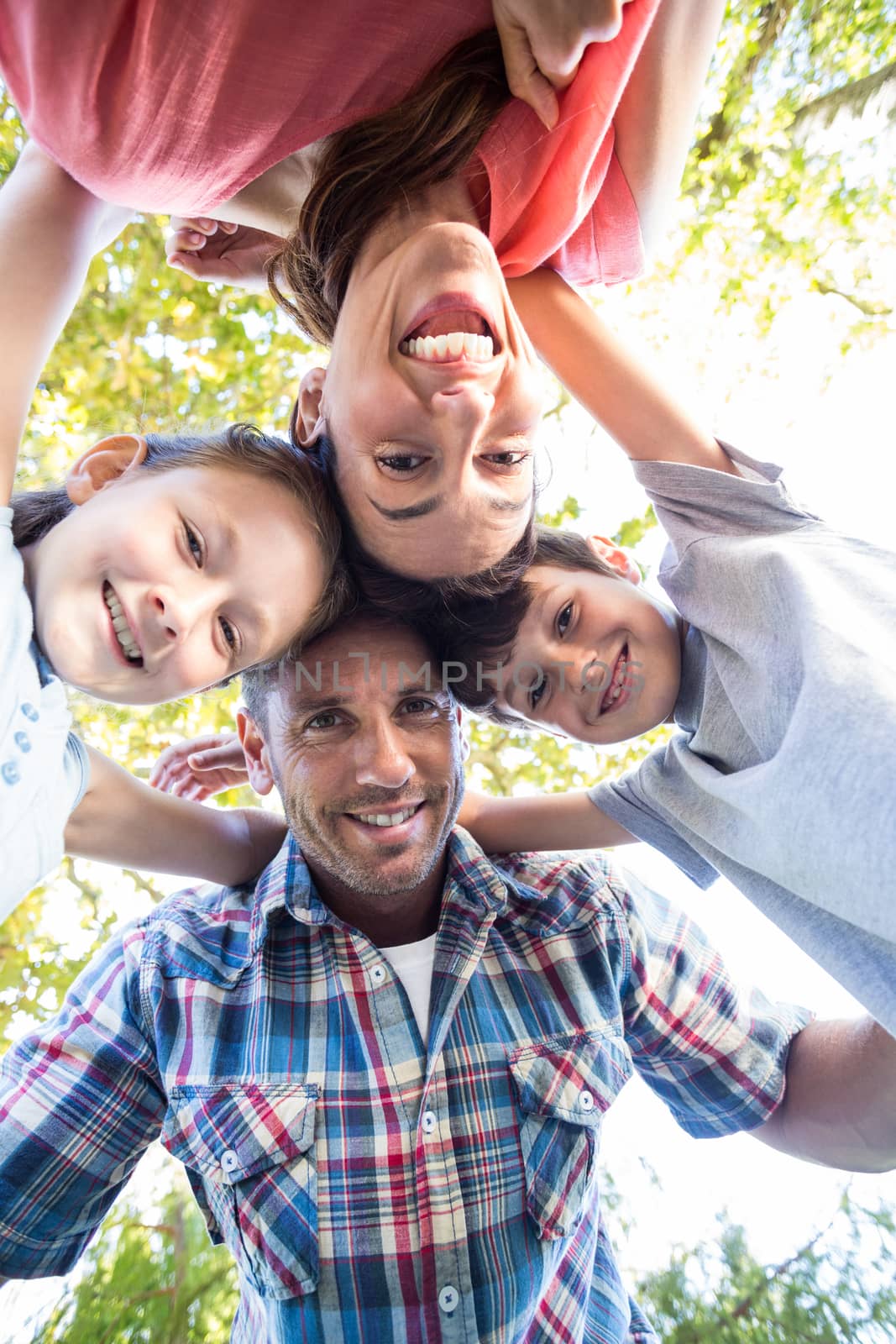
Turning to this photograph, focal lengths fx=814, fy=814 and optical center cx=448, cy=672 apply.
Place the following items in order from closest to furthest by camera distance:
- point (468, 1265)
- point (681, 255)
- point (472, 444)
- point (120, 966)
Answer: point (472, 444) → point (468, 1265) → point (120, 966) → point (681, 255)

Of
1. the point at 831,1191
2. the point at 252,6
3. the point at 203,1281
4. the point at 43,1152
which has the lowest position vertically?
the point at 203,1281

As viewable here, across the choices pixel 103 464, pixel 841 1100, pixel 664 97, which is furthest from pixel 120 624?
pixel 841 1100

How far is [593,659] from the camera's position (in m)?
1.29

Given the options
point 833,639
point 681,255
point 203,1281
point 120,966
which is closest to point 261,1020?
point 120,966

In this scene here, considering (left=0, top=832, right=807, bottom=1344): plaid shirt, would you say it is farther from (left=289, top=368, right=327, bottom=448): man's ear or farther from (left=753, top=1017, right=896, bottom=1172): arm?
(left=289, top=368, right=327, bottom=448): man's ear

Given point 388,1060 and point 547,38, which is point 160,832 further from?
point 547,38

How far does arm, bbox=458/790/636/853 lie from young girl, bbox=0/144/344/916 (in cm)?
61

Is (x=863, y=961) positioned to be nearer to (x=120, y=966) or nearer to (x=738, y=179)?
(x=120, y=966)

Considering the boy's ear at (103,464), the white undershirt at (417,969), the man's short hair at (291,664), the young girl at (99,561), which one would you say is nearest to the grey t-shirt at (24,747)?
the young girl at (99,561)

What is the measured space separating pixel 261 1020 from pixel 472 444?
96 cm

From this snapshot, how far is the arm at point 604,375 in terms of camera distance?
3.79 ft

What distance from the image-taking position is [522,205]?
1.03m

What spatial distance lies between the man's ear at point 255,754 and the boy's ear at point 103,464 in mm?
520

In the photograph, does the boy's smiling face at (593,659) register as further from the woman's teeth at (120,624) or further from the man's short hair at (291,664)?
the woman's teeth at (120,624)
